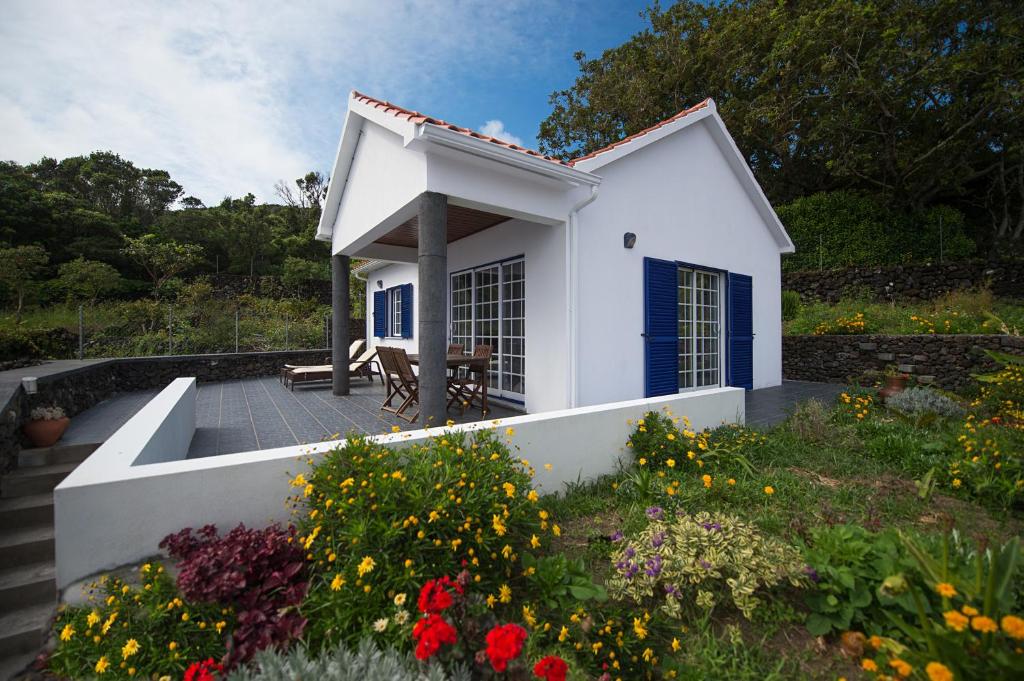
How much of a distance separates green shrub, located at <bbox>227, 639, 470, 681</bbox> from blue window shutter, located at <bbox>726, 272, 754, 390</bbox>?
766 centimetres

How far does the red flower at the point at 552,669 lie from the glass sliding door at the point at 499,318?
5.20 m

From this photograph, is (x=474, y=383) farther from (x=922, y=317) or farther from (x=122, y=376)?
(x=922, y=317)

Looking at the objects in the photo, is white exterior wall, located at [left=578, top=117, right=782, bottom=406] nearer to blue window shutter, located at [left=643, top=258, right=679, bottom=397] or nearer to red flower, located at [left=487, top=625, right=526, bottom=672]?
blue window shutter, located at [left=643, top=258, right=679, bottom=397]

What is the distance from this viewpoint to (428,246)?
14.5 ft

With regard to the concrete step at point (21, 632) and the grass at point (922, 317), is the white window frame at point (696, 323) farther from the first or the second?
the concrete step at point (21, 632)

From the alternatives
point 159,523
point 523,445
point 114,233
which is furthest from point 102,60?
point 114,233

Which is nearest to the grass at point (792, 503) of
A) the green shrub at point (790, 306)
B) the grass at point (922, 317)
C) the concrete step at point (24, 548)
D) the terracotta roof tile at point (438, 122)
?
the concrete step at point (24, 548)

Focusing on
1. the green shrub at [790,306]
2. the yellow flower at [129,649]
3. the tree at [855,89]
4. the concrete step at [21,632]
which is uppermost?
the tree at [855,89]

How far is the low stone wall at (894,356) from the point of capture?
23.5ft

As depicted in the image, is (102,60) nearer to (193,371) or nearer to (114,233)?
(193,371)

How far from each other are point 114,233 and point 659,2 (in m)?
25.5

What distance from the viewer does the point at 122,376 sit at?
8.12m

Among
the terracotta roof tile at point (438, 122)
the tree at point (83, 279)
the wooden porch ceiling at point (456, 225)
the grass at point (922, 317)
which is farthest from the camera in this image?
the tree at point (83, 279)

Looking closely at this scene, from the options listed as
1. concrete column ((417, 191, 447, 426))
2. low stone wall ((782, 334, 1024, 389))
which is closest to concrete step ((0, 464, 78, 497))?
concrete column ((417, 191, 447, 426))
